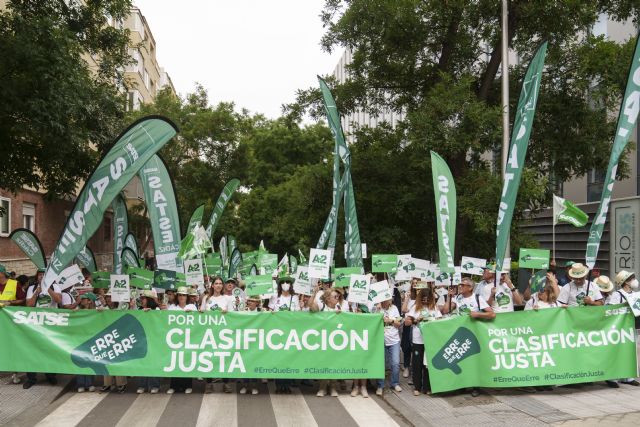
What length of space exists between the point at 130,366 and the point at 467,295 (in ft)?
17.4

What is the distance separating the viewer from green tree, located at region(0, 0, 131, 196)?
1167 cm

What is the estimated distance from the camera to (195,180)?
32.1 metres

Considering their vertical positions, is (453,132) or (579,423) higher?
(453,132)

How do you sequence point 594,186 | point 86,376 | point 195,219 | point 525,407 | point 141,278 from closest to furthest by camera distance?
1. point 525,407
2. point 86,376
3. point 141,278
4. point 195,219
5. point 594,186

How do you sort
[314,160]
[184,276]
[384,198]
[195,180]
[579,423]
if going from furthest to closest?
[314,160] < [195,180] < [384,198] < [184,276] < [579,423]

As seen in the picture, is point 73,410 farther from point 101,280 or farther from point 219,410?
point 101,280

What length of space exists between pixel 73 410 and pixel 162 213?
13.3ft

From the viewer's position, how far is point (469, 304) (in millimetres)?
10016

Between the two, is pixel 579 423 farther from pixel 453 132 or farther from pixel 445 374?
pixel 453 132

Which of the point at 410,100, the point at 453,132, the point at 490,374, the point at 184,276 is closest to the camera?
the point at 490,374

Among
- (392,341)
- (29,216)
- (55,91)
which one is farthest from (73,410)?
(29,216)

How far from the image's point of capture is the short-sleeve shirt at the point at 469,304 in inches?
391

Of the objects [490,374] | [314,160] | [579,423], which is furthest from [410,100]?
[314,160]

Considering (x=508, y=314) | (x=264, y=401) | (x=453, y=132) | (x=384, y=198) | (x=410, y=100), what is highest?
(x=410, y=100)
